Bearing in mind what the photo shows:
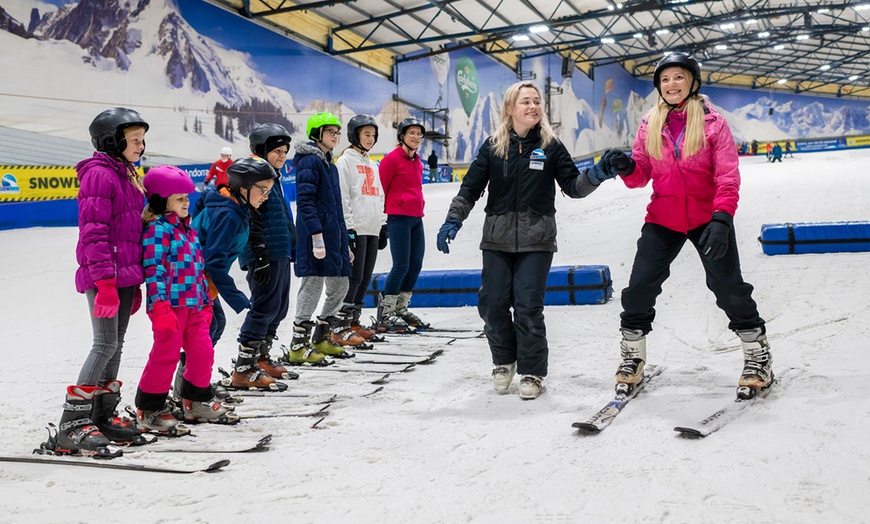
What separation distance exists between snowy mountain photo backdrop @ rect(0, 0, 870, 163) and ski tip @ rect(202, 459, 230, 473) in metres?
10.9

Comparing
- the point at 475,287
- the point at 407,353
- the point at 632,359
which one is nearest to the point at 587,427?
the point at 632,359

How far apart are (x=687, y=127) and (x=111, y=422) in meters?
3.00

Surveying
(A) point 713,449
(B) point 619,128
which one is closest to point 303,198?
(A) point 713,449

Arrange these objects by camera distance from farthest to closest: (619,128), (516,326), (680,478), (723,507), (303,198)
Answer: (619,128) → (303,198) → (516,326) → (680,478) → (723,507)

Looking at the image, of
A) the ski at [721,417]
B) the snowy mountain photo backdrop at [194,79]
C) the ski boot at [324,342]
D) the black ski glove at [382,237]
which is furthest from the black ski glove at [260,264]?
the snowy mountain photo backdrop at [194,79]

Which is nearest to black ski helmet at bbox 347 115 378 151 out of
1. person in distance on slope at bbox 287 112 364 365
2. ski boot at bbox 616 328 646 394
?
person in distance on slope at bbox 287 112 364 365

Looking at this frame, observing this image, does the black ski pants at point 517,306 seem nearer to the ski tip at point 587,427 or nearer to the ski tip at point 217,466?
the ski tip at point 587,427

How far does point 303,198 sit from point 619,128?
3562cm

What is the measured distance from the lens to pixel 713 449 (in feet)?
8.04

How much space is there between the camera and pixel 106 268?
2.72m

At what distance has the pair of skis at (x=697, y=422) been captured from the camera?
2.63m

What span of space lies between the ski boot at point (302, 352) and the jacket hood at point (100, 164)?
6.32 feet

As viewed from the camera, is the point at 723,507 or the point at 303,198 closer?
the point at 723,507

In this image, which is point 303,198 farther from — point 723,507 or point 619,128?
point 619,128
